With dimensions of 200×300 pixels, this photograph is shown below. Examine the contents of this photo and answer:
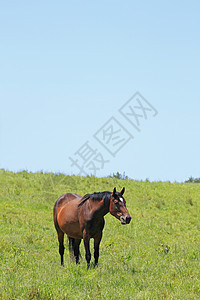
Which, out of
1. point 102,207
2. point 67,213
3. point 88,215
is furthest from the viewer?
point 67,213

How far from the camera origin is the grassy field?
8.39m

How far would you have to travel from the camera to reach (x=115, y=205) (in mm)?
9586

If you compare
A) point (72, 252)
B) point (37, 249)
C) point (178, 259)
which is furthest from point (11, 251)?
point (178, 259)

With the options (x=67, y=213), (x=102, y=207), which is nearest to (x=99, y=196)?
(x=102, y=207)

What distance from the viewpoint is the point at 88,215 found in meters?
10.2

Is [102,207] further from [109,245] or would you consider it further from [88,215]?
[109,245]

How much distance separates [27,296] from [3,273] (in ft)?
7.39

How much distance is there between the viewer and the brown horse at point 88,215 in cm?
958

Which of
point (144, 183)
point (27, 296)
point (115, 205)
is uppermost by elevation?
point (144, 183)

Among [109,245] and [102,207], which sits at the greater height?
[102,207]

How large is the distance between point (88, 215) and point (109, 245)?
3916mm

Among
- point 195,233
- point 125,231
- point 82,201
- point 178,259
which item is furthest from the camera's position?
point 195,233

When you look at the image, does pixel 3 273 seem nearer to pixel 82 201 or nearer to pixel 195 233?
pixel 82 201

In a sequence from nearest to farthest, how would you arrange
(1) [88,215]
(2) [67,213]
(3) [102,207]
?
1. (3) [102,207]
2. (1) [88,215]
3. (2) [67,213]
